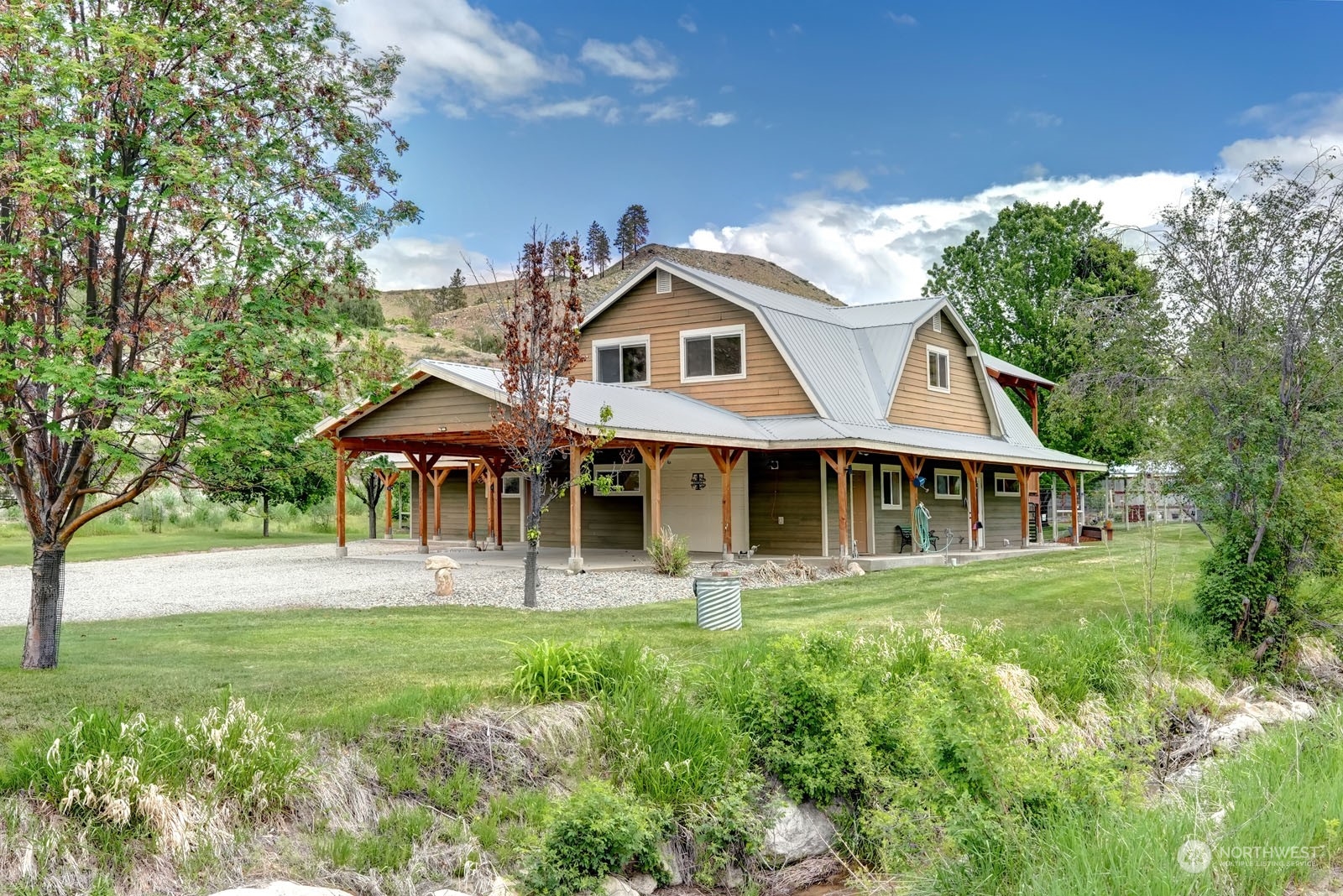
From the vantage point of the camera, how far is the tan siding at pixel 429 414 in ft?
52.4

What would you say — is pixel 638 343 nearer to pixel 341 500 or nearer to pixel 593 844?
pixel 341 500

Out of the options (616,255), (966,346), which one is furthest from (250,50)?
(616,255)

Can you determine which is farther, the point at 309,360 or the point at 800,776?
the point at 309,360

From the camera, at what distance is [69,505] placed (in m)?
7.37

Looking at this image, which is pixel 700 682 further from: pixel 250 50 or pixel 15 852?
pixel 250 50

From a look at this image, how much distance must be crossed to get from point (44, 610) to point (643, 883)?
510 centimetres

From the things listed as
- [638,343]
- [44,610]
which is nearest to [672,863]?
[44,610]

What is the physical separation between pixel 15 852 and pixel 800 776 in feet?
14.2

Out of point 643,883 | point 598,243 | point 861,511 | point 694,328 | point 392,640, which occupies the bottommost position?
point 643,883

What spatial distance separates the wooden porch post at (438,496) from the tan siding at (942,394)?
1265 centimetres

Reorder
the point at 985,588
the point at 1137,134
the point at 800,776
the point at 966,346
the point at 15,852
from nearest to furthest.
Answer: the point at 15,852 → the point at 800,776 → the point at 985,588 → the point at 1137,134 → the point at 966,346

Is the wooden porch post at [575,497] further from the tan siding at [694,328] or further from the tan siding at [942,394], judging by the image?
the tan siding at [942,394]

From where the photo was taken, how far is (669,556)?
1557 centimetres

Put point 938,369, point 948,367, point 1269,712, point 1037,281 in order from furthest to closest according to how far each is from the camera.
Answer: point 1037,281 < point 948,367 < point 938,369 < point 1269,712
